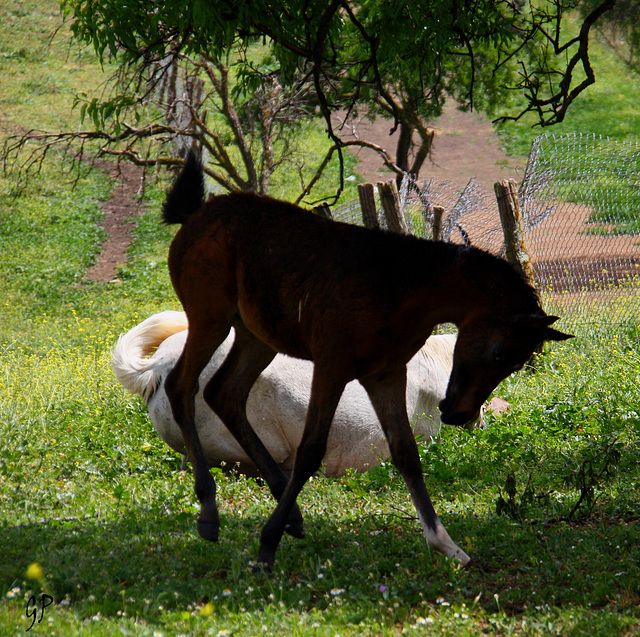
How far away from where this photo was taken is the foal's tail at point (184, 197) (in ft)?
14.9

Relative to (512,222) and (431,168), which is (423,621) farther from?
(431,168)

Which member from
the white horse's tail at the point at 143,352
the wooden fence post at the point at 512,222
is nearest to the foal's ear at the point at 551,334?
the white horse's tail at the point at 143,352

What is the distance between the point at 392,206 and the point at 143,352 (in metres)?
3.39

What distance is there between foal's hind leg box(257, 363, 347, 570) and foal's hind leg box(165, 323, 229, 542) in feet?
1.49

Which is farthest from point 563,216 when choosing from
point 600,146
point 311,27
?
point 311,27

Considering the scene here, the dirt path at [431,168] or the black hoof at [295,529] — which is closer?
the black hoof at [295,529]

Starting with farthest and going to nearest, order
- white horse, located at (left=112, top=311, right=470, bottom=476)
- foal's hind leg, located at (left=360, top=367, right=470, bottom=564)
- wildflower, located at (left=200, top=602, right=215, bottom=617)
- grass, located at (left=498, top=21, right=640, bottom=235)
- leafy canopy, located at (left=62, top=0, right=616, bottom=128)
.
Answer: grass, located at (left=498, top=21, right=640, bottom=235) → white horse, located at (left=112, top=311, right=470, bottom=476) → leafy canopy, located at (left=62, top=0, right=616, bottom=128) → foal's hind leg, located at (left=360, top=367, right=470, bottom=564) → wildflower, located at (left=200, top=602, right=215, bottom=617)

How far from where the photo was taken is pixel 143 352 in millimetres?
6480

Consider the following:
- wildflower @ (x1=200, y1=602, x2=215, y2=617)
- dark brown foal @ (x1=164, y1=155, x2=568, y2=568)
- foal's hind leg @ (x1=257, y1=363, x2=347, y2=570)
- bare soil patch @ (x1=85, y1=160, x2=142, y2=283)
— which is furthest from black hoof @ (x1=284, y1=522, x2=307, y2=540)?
bare soil patch @ (x1=85, y1=160, x2=142, y2=283)

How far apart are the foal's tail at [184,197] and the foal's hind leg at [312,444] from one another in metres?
1.47

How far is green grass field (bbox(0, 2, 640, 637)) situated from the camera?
3.17 meters

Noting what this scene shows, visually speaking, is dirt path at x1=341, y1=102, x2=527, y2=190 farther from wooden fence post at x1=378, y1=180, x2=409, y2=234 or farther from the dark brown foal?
the dark brown foal

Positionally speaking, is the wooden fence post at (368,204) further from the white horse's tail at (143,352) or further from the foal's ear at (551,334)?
the foal's ear at (551,334)

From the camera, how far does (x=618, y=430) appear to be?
19.5ft
